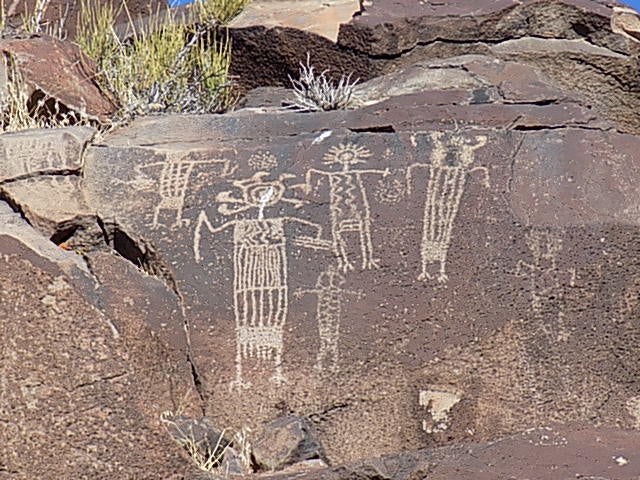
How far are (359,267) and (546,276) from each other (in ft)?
2.52

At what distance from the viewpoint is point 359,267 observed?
20.9ft

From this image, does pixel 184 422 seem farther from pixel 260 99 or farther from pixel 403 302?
pixel 260 99

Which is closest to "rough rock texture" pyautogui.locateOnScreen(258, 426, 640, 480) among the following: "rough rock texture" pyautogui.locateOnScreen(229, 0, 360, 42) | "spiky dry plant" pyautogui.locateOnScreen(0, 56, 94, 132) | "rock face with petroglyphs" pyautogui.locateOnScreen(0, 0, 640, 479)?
"rock face with petroglyphs" pyautogui.locateOnScreen(0, 0, 640, 479)

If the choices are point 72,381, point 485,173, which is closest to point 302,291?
point 485,173

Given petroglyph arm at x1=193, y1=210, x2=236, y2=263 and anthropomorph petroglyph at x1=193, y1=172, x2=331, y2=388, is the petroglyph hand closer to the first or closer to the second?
anthropomorph petroglyph at x1=193, y1=172, x2=331, y2=388

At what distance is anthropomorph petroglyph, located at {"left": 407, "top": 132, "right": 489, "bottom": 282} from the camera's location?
6.37m

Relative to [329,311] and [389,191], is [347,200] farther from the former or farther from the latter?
[329,311]

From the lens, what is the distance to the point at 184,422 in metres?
5.85

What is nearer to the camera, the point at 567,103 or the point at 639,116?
the point at 567,103

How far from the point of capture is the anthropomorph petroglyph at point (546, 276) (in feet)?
20.5

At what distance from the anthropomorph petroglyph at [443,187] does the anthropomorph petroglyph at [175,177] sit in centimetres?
89

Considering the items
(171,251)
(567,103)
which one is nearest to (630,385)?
(567,103)

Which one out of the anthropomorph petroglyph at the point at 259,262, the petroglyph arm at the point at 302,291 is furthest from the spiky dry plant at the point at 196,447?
the petroglyph arm at the point at 302,291

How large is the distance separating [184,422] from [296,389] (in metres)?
0.55
